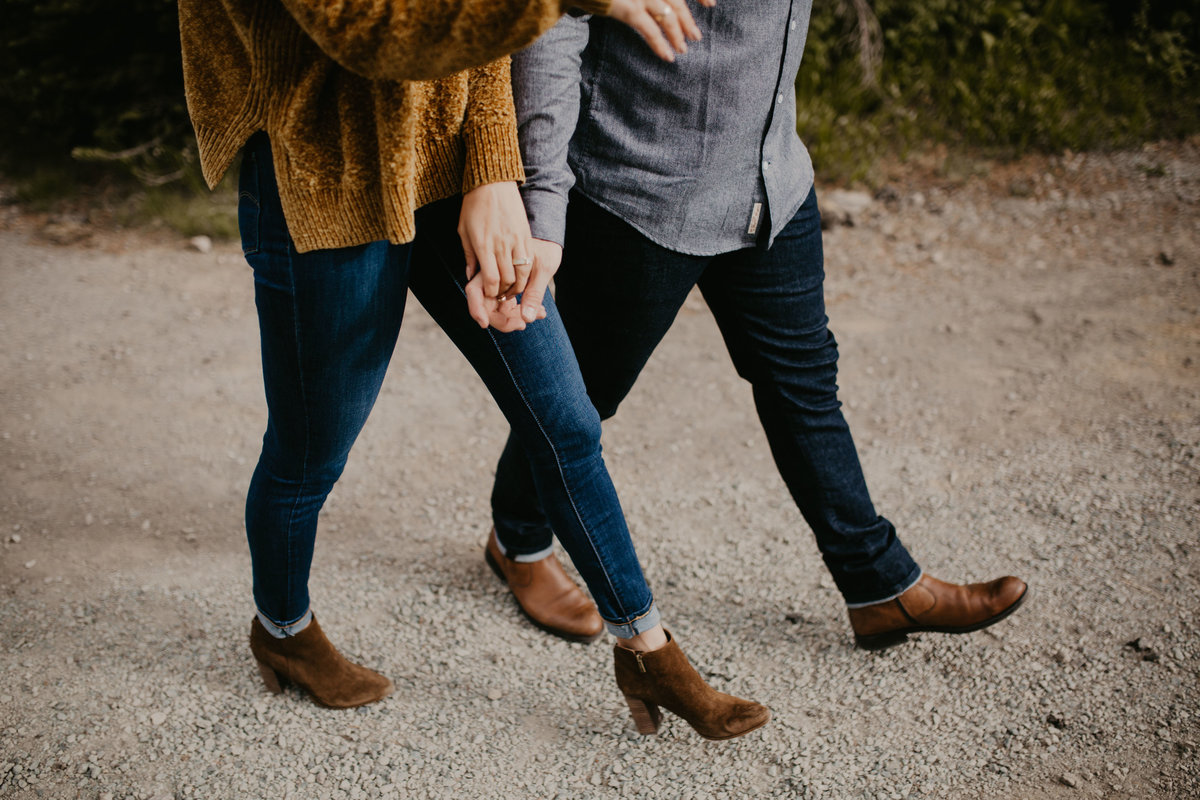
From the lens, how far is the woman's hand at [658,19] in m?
1.20

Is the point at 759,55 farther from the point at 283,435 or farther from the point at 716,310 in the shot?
the point at 283,435

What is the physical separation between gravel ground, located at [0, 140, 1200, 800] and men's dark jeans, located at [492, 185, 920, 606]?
0.35 metres

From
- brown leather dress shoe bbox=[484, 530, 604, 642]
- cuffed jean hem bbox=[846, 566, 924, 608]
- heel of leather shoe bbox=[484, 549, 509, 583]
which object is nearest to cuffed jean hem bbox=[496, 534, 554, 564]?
brown leather dress shoe bbox=[484, 530, 604, 642]

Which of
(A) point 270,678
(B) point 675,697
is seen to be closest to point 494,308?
(B) point 675,697

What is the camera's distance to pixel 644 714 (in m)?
1.81

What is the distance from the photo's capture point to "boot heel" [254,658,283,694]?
196 cm

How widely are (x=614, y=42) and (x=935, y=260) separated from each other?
3.12 metres

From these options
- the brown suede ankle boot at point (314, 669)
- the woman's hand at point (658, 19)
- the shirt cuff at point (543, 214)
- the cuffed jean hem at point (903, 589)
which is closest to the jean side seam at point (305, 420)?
the brown suede ankle boot at point (314, 669)

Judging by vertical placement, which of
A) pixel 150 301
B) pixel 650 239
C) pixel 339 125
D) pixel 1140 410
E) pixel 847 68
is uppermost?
pixel 339 125

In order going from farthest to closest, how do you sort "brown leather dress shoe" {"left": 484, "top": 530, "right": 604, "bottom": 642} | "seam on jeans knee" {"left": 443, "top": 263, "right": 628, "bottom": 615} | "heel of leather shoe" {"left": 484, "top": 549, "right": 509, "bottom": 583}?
"heel of leather shoe" {"left": 484, "top": 549, "right": 509, "bottom": 583}
"brown leather dress shoe" {"left": 484, "top": 530, "right": 604, "bottom": 642}
"seam on jeans knee" {"left": 443, "top": 263, "right": 628, "bottom": 615}

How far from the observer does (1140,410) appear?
9.98 feet

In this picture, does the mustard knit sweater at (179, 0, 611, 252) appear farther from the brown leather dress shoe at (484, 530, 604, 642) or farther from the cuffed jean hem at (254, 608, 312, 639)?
the brown leather dress shoe at (484, 530, 604, 642)

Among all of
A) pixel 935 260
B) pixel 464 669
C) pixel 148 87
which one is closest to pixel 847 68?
pixel 935 260

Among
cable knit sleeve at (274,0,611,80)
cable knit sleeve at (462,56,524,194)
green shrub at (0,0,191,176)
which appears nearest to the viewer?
cable knit sleeve at (274,0,611,80)
